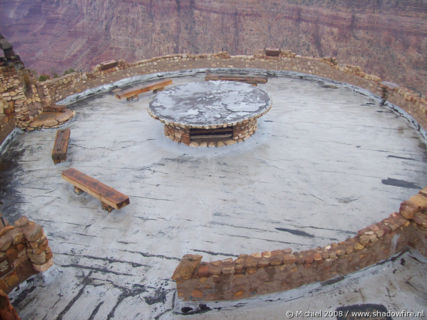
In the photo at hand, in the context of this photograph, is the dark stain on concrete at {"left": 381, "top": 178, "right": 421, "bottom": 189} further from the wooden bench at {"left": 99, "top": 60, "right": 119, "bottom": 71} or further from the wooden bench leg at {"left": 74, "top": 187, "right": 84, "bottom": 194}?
the wooden bench at {"left": 99, "top": 60, "right": 119, "bottom": 71}

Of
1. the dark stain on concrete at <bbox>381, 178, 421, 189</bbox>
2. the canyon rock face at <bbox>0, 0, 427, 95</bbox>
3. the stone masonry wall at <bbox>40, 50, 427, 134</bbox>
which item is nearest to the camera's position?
the dark stain on concrete at <bbox>381, 178, 421, 189</bbox>

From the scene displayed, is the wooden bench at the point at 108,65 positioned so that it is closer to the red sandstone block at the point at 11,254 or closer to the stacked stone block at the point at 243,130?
the stacked stone block at the point at 243,130

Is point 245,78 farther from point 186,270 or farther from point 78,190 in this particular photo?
point 186,270

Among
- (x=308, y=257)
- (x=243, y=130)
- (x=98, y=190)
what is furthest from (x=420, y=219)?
(x=98, y=190)

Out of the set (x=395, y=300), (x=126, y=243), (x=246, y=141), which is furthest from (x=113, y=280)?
(x=246, y=141)

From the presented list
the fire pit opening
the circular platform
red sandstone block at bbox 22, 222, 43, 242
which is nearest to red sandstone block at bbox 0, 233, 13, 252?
red sandstone block at bbox 22, 222, 43, 242

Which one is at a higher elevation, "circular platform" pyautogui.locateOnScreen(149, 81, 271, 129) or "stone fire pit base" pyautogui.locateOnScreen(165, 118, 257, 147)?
"circular platform" pyautogui.locateOnScreen(149, 81, 271, 129)

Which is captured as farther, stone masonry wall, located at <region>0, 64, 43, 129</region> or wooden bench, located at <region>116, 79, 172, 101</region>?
wooden bench, located at <region>116, 79, 172, 101</region>
